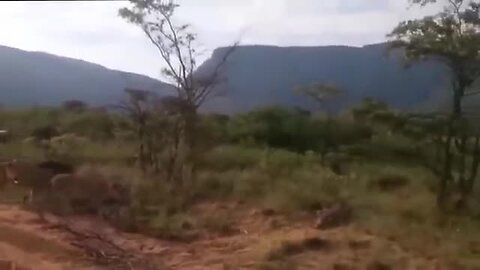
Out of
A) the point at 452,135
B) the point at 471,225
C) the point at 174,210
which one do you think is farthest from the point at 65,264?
the point at 452,135

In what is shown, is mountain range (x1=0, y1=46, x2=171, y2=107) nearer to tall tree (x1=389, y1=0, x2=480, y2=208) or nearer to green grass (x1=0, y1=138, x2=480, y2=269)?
green grass (x1=0, y1=138, x2=480, y2=269)

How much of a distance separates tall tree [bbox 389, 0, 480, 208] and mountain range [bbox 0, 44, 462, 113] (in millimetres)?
303

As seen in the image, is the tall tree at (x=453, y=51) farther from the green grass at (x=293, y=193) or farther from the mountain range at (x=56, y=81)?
the mountain range at (x=56, y=81)

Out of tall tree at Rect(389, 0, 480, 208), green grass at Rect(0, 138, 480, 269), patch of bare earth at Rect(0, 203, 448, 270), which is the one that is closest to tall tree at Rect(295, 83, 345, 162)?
green grass at Rect(0, 138, 480, 269)

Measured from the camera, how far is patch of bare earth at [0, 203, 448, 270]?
23.3ft

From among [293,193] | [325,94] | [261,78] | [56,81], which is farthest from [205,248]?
[261,78]

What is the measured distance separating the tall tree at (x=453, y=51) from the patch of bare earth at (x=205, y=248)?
2.40m

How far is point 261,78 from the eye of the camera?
122ft

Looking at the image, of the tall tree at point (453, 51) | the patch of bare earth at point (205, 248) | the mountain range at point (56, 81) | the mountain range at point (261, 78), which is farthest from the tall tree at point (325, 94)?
the patch of bare earth at point (205, 248)

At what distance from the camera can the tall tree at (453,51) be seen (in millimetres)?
10023

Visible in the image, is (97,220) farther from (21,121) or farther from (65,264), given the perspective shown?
(21,121)

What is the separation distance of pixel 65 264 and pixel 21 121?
17.7m

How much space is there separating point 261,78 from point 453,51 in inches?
1077

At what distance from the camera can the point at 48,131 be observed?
2011 centimetres
